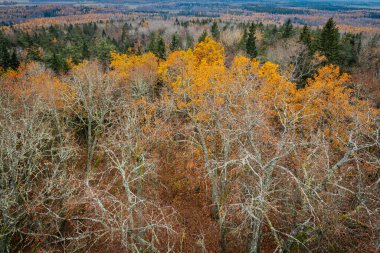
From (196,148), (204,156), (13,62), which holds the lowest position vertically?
(13,62)

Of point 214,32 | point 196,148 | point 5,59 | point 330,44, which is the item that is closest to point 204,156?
point 196,148

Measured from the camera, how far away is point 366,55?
45750 millimetres

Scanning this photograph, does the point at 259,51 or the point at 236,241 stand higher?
the point at 259,51

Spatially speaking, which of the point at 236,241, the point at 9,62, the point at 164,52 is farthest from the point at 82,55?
the point at 236,241

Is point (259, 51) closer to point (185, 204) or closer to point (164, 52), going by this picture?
point (164, 52)

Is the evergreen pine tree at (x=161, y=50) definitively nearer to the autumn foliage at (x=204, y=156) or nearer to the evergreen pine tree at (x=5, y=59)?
the autumn foliage at (x=204, y=156)

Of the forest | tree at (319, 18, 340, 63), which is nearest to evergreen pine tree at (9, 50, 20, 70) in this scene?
the forest

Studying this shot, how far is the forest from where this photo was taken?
36.3 ft

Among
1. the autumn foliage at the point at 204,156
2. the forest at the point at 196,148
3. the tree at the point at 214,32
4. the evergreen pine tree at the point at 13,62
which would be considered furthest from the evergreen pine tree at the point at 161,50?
the evergreen pine tree at the point at 13,62

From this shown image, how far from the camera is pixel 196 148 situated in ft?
72.3

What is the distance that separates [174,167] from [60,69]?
37.3 metres

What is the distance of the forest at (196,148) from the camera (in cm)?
1107

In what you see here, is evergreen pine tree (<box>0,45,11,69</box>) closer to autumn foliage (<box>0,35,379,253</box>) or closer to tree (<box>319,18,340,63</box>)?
autumn foliage (<box>0,35,379,253</box>)

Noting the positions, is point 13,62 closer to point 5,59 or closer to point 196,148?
point 5,59
